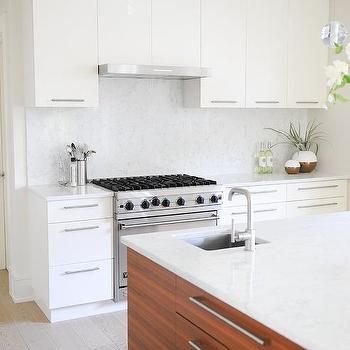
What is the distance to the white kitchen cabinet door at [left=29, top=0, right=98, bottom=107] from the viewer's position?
3.95 meters

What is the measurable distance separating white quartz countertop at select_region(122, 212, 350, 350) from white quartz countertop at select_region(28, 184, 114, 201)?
1427 mm

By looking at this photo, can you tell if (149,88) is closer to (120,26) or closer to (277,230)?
(120,26)

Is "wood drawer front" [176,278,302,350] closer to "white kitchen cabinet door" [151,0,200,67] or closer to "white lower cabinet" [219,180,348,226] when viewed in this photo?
"white lower cabinet" [219,180,348,226]

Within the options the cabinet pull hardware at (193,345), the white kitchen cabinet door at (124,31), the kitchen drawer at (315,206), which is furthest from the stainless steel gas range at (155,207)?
the cabinet pull hardware at (193,345)

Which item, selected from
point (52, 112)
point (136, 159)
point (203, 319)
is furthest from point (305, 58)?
point (203, 319)

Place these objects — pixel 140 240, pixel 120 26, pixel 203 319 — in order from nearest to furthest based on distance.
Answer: pixel 203 319 → pixel 140 240 → pixel 120 26

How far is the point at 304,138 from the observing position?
5.65 m

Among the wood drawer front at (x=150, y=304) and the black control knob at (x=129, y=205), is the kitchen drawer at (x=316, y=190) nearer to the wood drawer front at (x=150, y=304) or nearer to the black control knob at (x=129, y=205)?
the black control knob at (x=129, y=205)

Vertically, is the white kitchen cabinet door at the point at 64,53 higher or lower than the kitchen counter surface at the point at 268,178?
higher

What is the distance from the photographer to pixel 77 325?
3916 mm

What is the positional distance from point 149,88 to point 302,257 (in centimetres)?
291

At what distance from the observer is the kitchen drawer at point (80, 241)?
3857mm

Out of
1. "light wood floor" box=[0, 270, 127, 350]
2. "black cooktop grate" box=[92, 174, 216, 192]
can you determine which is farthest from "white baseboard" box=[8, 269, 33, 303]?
"black cooktop grate" box=[92, 174, 216, 192]

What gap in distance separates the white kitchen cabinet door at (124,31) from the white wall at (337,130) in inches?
78.1
